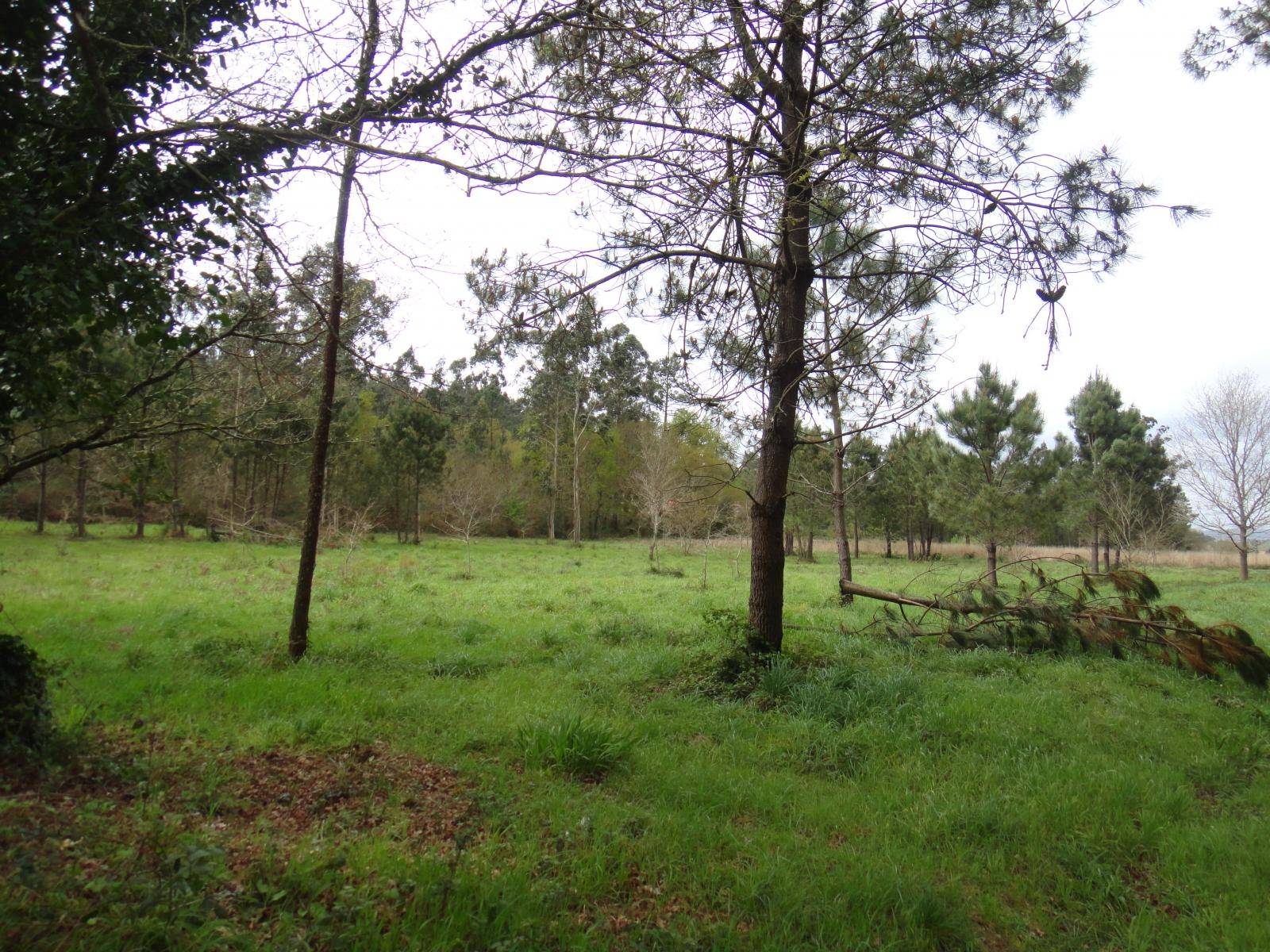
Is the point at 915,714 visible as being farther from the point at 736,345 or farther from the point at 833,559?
the point at 833,559

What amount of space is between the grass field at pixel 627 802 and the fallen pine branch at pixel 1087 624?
0.35m

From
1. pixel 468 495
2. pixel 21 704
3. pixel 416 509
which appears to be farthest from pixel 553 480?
pixel 21 704


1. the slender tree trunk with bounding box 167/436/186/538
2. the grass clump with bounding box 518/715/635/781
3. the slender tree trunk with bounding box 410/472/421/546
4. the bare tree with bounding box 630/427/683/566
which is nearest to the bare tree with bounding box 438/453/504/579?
the slender tree trunk with bounding box 410/472/421/546

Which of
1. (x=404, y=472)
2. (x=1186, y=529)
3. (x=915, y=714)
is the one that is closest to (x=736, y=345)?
(x=915, y=714)

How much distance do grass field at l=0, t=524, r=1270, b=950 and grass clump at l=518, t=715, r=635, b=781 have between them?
0.07 feet

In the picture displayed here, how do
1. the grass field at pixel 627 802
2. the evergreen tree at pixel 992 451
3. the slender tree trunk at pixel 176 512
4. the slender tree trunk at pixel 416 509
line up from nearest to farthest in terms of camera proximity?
the grass field at pixel 627 802 < the evergreen tree at pixel 992 451 < the slender tree trunk at pixel 176 512 < the slender tree trunk at pixel 416 509

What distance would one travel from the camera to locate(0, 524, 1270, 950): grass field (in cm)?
261

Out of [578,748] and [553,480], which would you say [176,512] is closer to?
[553,480]

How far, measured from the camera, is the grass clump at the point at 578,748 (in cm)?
412

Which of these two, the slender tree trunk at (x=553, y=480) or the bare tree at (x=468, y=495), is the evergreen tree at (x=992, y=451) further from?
the slender tree trunk at (x=553, y=480)

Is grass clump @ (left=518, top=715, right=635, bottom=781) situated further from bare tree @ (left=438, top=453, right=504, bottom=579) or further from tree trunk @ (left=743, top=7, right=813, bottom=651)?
bare tree @ (left=438, top=453, right=504, bottom=579)

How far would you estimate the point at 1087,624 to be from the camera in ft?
24.7

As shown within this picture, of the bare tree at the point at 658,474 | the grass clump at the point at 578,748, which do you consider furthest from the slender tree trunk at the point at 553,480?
the grass clump at the point at 578,748

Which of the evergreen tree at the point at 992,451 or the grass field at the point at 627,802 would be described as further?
the evergreen tree at the point at 992,451
